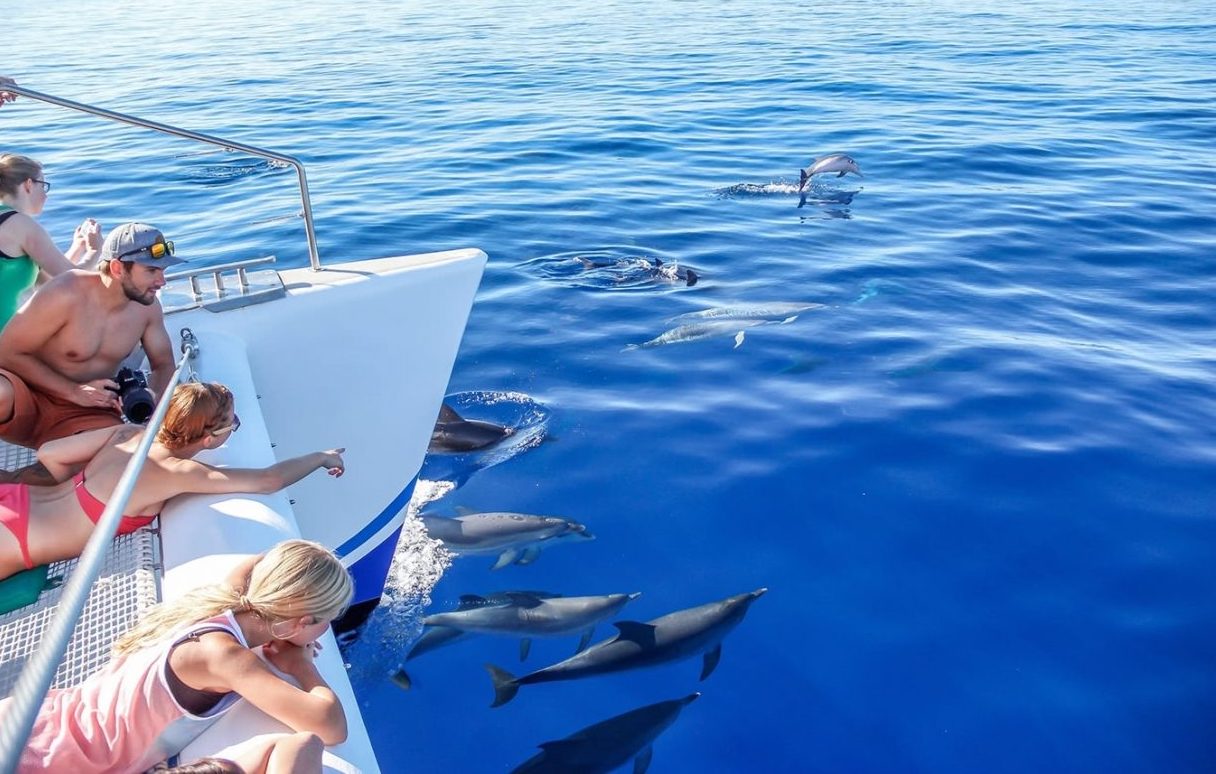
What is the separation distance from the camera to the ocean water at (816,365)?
199 inches

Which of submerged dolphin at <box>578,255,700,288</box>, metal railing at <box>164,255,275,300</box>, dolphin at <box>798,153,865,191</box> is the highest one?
metal railing at <box>164,255,275,300</box>

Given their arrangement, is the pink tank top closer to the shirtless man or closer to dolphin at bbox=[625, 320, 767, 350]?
the shirtless man

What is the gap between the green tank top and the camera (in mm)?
5328

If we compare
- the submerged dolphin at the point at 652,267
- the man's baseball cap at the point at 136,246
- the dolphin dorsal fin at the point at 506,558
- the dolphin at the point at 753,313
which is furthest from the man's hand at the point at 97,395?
the submerged dolphin at the point at 652,267

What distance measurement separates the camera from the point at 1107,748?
4.68 meters

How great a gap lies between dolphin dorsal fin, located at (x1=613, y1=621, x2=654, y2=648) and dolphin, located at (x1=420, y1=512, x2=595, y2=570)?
3.70 feet

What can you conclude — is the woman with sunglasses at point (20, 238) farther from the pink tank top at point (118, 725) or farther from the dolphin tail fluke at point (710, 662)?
the dolphin tail fluke at point (710, 662)

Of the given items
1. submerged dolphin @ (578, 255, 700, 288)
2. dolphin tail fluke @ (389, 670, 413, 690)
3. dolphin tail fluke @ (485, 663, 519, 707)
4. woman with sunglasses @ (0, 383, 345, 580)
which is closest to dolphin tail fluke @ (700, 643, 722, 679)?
dolphin tail fluke @ (485, 663, 519, 707)

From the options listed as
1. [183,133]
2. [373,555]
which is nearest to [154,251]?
[183,133]

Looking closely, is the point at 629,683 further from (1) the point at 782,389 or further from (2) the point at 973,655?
(1) the point at 782,389

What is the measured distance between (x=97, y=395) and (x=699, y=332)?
225 inches

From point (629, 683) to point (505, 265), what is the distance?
22.6 feet

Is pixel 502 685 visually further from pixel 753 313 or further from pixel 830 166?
pixel 830 166

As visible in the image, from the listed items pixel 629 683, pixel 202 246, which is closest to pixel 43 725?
pixel 629 683
